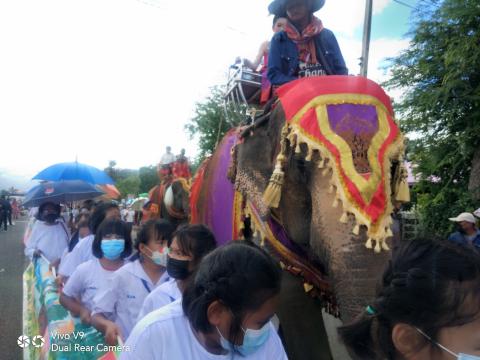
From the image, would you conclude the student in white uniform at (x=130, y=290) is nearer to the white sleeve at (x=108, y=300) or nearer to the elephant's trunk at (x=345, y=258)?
the white sleeve at (x=108, y=300)

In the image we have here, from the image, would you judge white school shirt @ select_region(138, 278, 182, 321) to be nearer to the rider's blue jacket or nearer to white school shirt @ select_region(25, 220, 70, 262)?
the rider's blue jacket

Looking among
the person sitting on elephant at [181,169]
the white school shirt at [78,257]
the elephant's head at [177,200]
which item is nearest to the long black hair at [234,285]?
the white school shirt at [78,257]

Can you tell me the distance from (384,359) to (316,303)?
1920 millimetres

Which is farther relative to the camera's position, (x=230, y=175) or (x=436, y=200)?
(x=436, y=200)

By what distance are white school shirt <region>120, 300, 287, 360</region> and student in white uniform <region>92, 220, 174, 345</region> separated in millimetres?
1201

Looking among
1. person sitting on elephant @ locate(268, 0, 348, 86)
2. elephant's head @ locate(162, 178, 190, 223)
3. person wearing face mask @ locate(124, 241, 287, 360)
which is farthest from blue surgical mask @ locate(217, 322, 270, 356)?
elephant's head @ locate(162, 178, 190, 223)

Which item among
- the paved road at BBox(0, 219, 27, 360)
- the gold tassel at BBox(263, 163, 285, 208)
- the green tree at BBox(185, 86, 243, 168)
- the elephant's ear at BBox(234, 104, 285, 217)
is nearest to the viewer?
the gold tassel at BBox(263, 163, 285, 208)

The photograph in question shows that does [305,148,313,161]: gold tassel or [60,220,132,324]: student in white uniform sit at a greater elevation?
[305,148,313,161]: gold tassel

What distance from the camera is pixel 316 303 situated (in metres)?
3.36

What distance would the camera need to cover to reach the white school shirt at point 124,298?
2906 mm

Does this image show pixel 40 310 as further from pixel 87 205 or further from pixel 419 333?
pixel 87 205

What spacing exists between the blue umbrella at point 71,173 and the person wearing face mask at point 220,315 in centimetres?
566

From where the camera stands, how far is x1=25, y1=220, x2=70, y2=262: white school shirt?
19.2ft

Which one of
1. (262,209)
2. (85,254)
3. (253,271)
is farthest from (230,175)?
(253,271)
